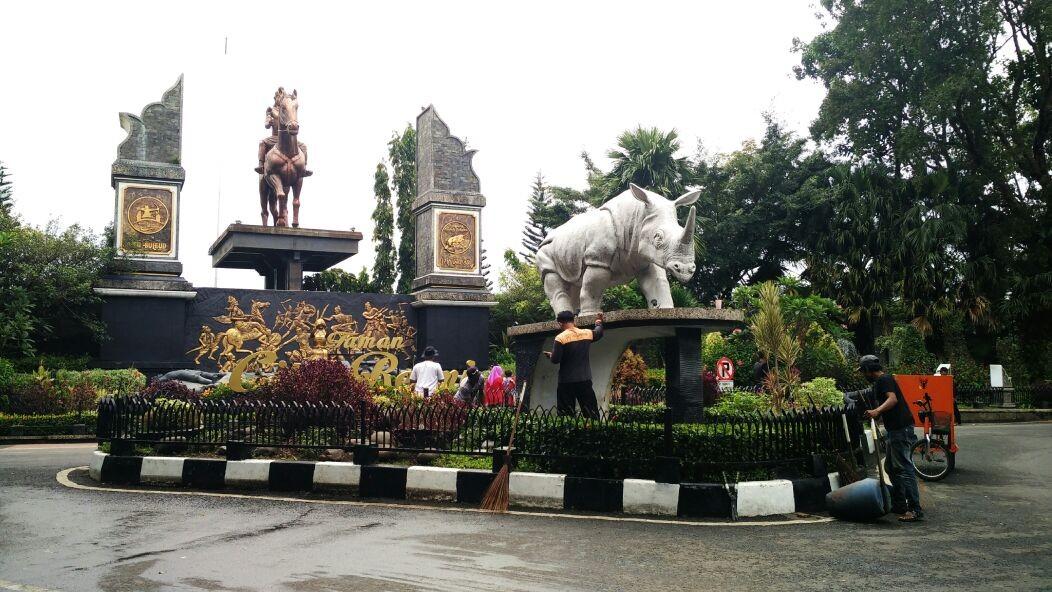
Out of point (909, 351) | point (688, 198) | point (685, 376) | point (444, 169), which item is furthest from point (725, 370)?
point (685, 376)

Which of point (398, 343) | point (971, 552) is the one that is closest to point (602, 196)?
point (398, 343)

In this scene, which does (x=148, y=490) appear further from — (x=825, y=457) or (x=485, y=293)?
(x=485, y=293)

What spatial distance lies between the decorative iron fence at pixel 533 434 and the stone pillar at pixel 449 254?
45.6ft

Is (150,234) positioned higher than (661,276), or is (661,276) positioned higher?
(150,234)

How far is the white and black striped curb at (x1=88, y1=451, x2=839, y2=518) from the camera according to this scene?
7.96 metres

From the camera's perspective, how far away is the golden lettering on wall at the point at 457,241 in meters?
25.2

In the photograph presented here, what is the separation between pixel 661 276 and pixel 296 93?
17058 millimetres

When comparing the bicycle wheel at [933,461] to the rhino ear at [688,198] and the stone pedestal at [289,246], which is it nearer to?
the rhino ear at [688,198]

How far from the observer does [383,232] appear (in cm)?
4412

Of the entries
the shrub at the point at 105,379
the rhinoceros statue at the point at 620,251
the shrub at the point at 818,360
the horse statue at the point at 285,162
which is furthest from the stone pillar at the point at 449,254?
the rhinoceros statue at the point at 620,251

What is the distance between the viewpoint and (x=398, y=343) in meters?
24.3

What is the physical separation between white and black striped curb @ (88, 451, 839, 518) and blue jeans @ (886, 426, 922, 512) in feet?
2.19

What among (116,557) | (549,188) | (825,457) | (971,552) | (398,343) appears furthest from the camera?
(549,188)

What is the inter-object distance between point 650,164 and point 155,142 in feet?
62.8
